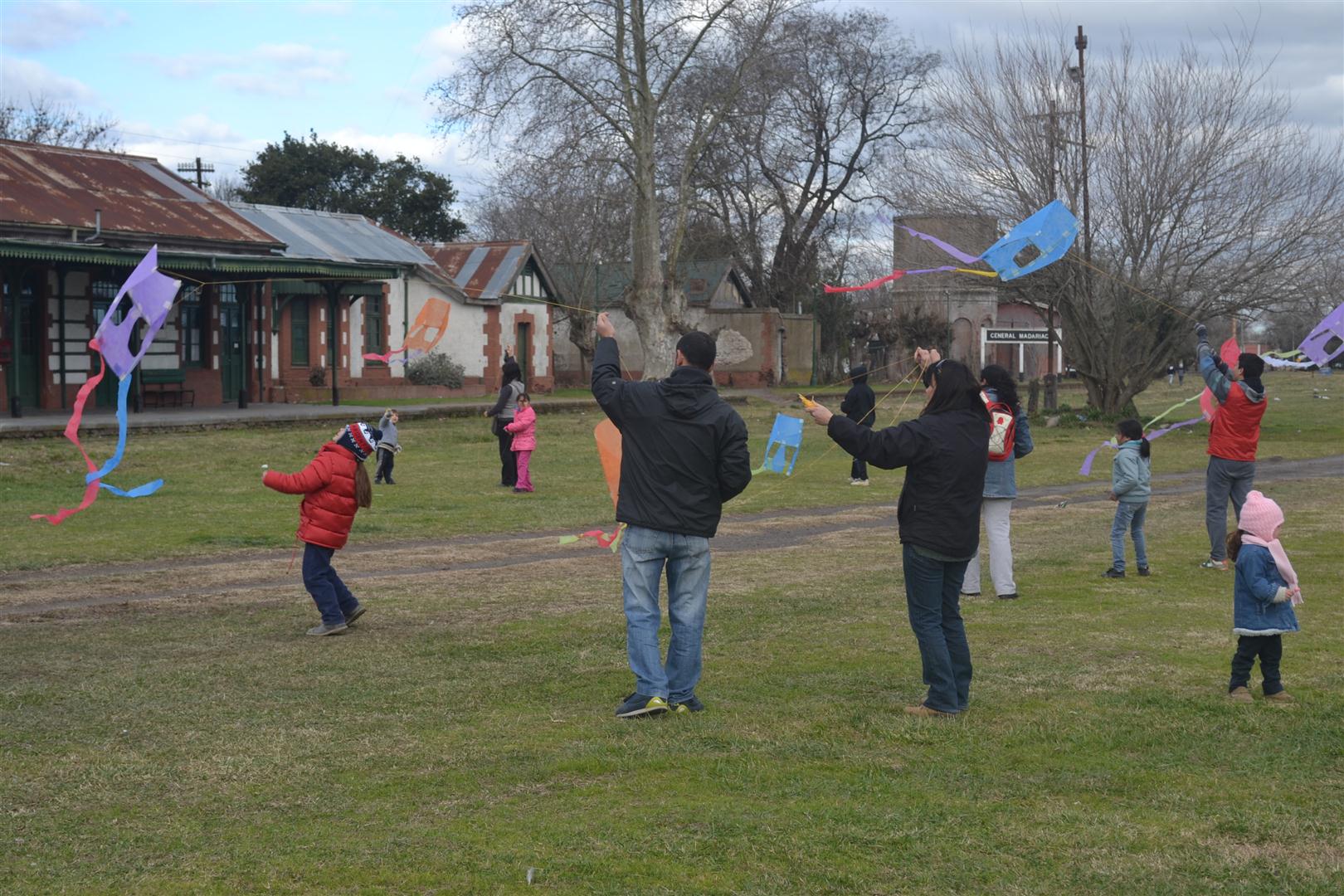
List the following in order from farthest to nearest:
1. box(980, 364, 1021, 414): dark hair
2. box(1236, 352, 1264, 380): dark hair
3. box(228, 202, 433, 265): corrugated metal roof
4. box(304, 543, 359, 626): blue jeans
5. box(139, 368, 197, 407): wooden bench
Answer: box(228, 202, 433, 265): corrugated metal roof → box(139, 368, 197, 407): wooden bench → box(1236, 352, 1264, 380): dark hair → box(980, 364, 1021, 414): dark hair → box(304, 543, 359, 626): blue jeans

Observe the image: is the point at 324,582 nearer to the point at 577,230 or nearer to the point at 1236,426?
the point at 1236,426

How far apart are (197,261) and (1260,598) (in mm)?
23331

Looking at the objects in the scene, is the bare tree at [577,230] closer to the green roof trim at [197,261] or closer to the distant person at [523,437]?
the green roof trim at [197,261]

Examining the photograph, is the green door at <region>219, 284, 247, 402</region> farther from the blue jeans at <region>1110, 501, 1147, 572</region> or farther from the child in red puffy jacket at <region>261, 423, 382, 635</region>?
the blue jeans at <region>1110, 501, 1147, 572</region>

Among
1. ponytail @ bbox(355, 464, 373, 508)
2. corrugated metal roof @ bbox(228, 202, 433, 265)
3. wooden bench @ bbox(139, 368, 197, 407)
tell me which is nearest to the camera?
ponytail @ bbox(355, 464, 373, 508)

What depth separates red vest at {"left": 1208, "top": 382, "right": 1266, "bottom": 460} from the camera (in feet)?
36.2

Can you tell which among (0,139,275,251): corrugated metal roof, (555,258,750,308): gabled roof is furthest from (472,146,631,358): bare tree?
(0,139,275,251): corrugated metal roof

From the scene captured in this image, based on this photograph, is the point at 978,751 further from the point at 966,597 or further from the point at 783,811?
the point at 966,597

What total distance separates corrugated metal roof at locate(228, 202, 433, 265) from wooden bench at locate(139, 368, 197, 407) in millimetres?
4526

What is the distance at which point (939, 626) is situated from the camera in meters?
6.54

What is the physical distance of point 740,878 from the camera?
440cm

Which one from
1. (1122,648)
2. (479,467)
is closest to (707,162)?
(479,467)

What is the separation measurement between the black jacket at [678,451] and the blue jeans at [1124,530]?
224 inches

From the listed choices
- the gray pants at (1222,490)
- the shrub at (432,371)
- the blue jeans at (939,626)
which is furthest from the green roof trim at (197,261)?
the blue jeans at (939,626)
